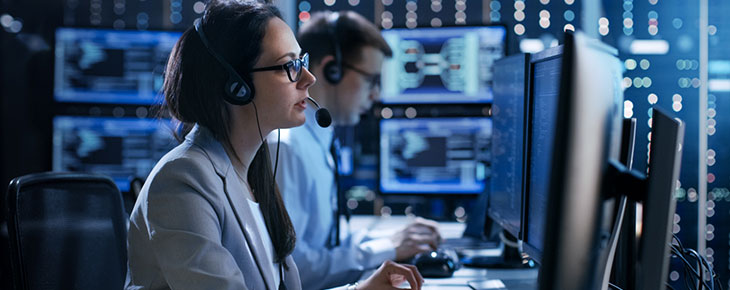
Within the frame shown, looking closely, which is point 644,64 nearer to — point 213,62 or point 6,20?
point 213,62

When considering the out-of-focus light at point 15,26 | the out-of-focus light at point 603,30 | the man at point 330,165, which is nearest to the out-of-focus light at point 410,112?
the man at point 330,165

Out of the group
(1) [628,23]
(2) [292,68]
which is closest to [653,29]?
(1) [628,23]

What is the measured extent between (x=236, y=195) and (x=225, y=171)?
47mm

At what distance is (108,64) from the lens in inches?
96.0

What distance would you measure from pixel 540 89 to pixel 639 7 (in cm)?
125

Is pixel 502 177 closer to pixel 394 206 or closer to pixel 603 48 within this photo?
pixel 603 48

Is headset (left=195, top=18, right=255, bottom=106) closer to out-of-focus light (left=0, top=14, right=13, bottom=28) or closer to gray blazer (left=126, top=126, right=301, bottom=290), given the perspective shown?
gray blazer (left=126, top=126, right=301, bottom=290)

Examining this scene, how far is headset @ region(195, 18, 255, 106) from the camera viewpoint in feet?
3.79

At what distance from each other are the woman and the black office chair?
247 millimetres

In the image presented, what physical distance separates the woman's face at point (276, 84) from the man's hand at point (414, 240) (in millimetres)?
623

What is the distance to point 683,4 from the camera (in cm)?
218

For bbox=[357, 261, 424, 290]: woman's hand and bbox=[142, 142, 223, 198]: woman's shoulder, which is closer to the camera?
bbox=[142, 142, 223, 198]: woman's shoulder

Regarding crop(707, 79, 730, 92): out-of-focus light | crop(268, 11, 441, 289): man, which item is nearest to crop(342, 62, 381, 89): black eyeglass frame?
crop(268, 11, 441, 289): man

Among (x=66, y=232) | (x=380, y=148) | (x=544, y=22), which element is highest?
(x=544, y=22)
